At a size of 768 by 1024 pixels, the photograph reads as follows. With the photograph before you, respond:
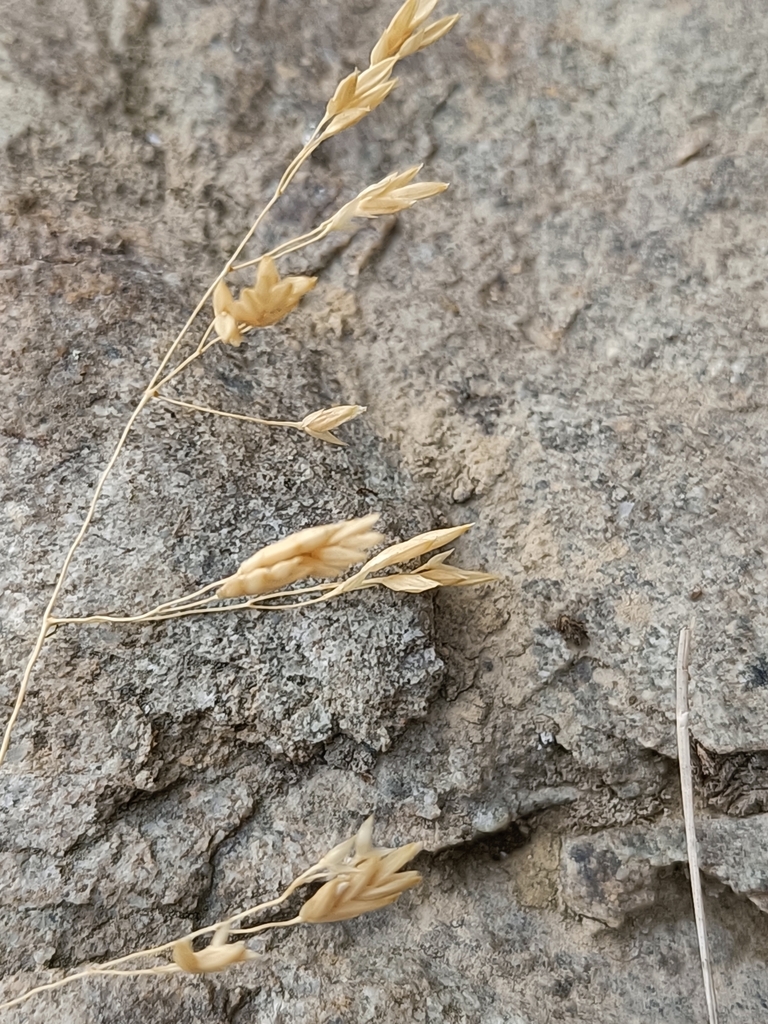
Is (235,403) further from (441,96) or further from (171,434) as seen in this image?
(441,96)

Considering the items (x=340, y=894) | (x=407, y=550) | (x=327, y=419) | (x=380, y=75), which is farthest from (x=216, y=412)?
(x=340, y=894)

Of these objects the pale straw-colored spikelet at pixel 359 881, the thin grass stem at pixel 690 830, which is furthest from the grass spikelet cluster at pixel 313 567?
the thin grass stem at pixel 690 830

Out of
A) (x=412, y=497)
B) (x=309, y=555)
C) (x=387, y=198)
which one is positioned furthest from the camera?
(x=412, y=497)

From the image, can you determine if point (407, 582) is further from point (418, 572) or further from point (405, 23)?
point (405, 23)

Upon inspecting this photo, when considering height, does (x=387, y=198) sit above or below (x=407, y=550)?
above

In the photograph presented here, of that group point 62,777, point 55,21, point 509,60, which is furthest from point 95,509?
point 509,60

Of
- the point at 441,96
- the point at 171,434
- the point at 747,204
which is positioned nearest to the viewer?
the point at 171,434

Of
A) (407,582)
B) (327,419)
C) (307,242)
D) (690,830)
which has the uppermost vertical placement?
(307,242)
